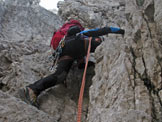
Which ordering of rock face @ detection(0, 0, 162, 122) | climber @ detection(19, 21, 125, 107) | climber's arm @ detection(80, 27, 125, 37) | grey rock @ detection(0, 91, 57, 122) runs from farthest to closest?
1. climber's arm @ detection(80, 27, 125, 37)
2. climber @ detection(19, 21, 125, 107)
3. grey rock @ detection(0, 91, 57, 122)
4. rock face @ detection(0, 0, 162, 122)

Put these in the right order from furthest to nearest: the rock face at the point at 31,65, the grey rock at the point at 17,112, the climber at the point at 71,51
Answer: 1. the climber at the point at 71,51
2. the rock face at the point at 31,65
3. the grey rock at the point at 17,112

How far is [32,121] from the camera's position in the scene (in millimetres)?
3771

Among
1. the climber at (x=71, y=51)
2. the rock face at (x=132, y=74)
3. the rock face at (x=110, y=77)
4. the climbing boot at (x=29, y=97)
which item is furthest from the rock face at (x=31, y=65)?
the rock face at (x=132, y=74)

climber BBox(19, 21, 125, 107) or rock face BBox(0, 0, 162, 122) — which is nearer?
rock face BBox(0, 0, 162, 122)

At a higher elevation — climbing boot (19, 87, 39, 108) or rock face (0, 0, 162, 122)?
rock face (0, 0, 162, 122)

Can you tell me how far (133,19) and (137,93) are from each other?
2504 mm

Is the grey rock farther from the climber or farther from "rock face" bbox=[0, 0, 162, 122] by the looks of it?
the climber

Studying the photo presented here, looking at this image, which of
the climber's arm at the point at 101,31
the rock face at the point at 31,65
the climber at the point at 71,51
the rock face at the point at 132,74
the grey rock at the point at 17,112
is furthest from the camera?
the climber's arm at the point at 101,31

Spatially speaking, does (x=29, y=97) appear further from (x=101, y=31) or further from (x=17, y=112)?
(x=101, y=31)

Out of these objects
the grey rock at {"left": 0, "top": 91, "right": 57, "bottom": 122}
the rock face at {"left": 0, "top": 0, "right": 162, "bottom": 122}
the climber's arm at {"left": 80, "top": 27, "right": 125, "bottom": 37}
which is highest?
the climber's arm at {"left": 80, "top": 27, "right": 125, "bottom": 37}

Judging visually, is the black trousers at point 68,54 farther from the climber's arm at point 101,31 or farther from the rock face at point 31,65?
the rock face at point 31,65

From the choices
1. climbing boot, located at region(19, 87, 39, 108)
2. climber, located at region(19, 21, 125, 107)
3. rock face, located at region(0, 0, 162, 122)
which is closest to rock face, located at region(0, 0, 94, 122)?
rock face, located at region(0, 0, 162, 122)

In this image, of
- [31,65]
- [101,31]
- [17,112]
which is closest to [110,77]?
[17,112]

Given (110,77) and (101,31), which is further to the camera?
(101,31)
